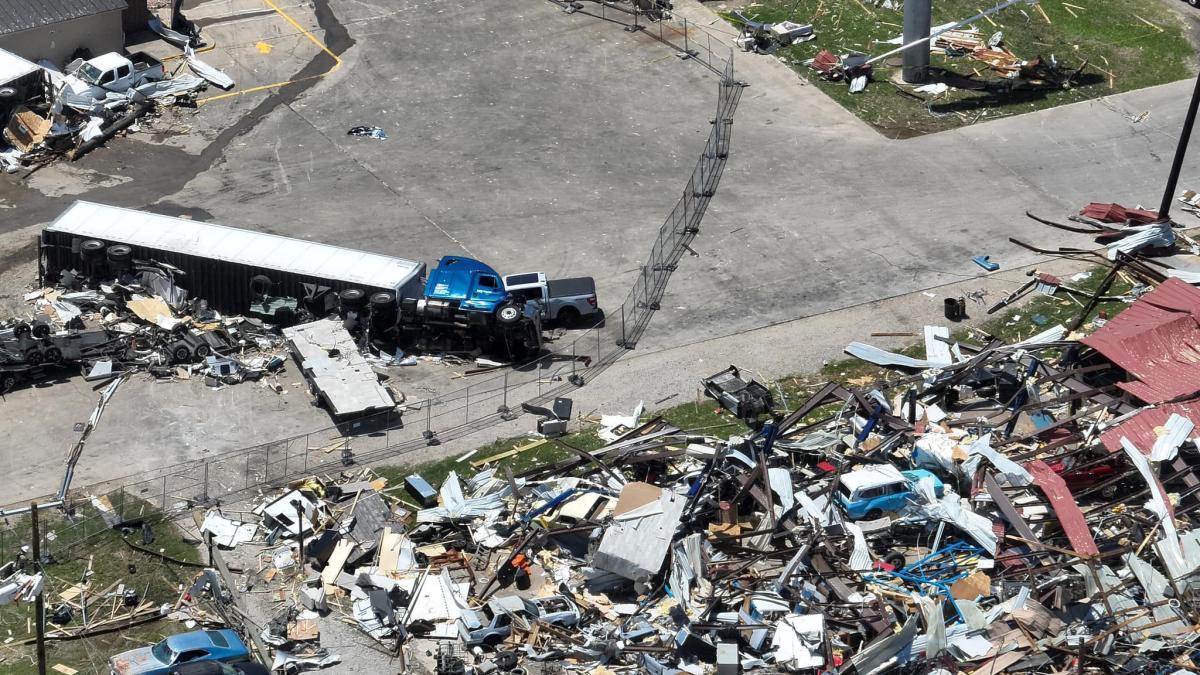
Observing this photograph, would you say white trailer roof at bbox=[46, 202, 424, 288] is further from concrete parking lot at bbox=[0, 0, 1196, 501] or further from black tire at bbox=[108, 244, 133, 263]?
concrete parking lot at bbox=[0, 0, 1196, 501]

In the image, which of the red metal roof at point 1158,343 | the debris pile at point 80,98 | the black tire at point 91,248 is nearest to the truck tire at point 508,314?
the black tire at point 91,248

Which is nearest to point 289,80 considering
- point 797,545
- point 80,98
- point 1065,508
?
point 80,98

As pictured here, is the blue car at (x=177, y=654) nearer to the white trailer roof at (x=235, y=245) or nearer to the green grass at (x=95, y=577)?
the green grass at (x=95, y=577)

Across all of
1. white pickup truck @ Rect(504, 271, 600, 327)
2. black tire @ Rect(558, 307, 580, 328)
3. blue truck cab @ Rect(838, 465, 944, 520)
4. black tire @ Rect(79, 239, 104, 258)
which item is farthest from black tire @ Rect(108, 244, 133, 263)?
blue truck cab @ Rect(838, 465, 944, 520)

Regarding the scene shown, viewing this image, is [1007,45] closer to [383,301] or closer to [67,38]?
[383,301]

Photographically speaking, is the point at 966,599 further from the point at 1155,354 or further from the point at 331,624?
the point at 331,624

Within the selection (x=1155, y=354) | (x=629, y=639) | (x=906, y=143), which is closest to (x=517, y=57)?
(x=906, y=143)
